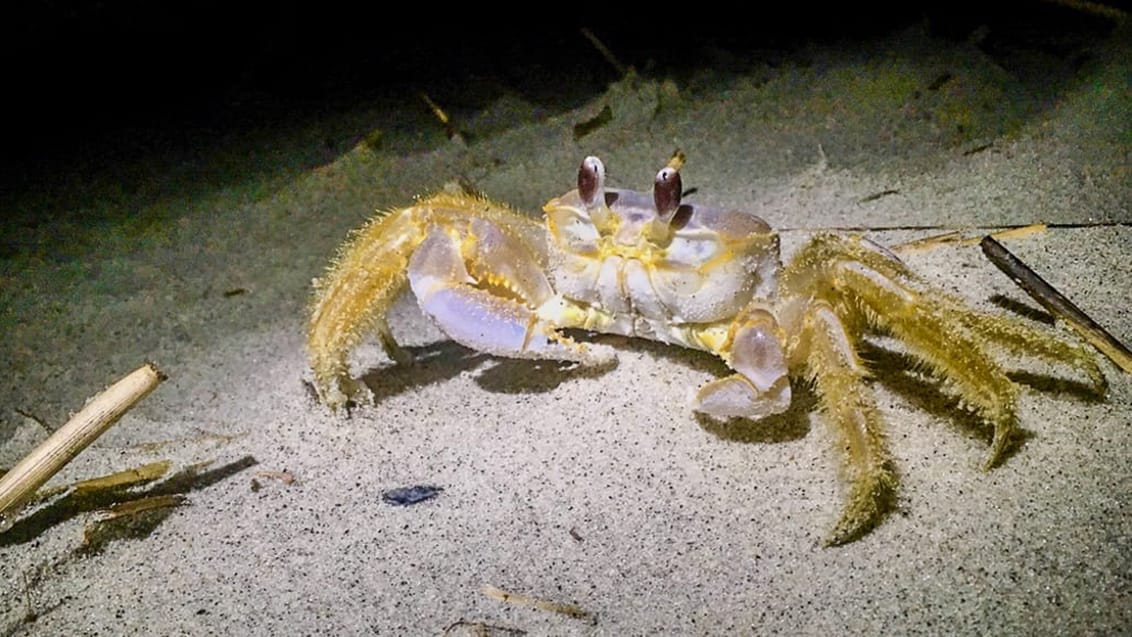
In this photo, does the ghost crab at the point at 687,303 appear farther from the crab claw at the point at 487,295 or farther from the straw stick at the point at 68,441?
the straw stick at the point at 68,441

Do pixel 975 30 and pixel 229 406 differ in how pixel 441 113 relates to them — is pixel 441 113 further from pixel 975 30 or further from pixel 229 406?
pixel 975 30

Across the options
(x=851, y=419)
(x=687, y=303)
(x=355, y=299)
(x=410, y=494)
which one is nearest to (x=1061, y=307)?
(x=851, y=419)

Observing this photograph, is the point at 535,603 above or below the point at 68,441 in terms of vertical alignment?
below

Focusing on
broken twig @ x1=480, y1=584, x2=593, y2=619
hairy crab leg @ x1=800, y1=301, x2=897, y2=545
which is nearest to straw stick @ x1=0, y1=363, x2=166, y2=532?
broken twig @ x1=480, y1=584, x2=593, y2=619

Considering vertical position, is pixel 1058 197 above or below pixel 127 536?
below

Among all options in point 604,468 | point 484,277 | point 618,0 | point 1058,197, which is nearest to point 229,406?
point 484,277

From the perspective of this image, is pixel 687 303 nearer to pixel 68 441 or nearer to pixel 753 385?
pixel 753 385
